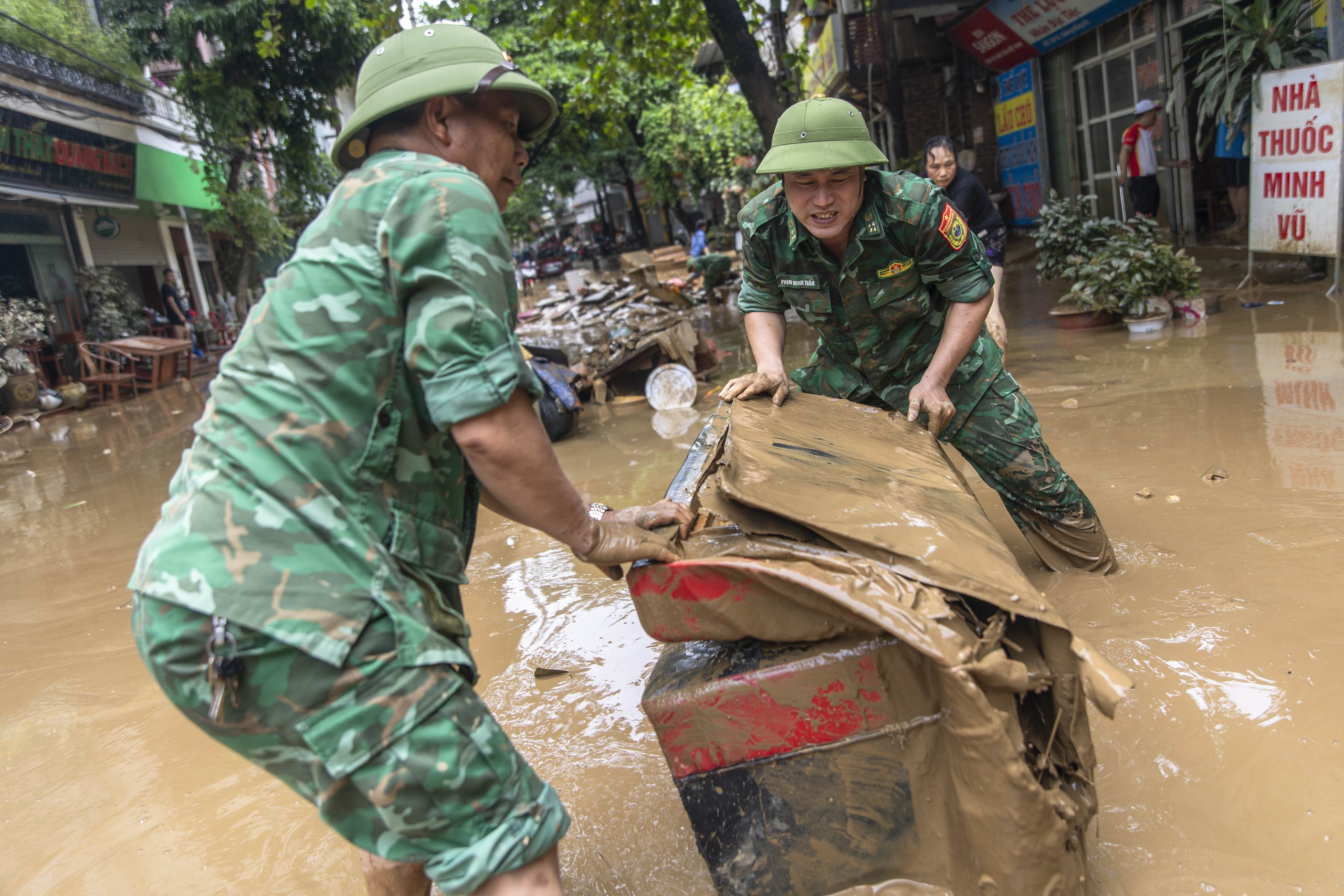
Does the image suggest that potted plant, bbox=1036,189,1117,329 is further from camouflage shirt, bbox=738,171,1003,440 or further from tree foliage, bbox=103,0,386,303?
tree foliage, bbox=103,0,386,303

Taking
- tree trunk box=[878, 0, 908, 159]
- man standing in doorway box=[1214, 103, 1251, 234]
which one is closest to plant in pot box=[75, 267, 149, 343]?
tree trunk box=[878, 0, 908, 159]

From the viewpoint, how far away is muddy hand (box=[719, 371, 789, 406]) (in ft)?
7.95

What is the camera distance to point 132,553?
4.82 meters

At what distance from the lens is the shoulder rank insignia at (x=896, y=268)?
2705 millimetres

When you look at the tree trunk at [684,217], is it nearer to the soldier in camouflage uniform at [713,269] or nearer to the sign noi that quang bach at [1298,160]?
the soldier in camouflage uniform at [713,269]

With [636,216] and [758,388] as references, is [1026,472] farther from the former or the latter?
[636,216]

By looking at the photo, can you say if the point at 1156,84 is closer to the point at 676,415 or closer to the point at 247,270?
the point at 676,415

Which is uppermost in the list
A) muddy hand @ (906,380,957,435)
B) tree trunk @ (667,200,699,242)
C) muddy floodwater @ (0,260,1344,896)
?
tree trunk @ (667,200,699,242)

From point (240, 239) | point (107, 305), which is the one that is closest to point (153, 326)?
point (107, 305)

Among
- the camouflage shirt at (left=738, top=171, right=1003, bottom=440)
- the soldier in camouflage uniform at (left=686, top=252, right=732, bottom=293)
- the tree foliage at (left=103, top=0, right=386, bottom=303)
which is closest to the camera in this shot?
the camouflage shirt at (left=738, top=171, right=1003, bottom=440)

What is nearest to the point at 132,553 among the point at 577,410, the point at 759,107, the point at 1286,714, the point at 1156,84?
the point at 577,410

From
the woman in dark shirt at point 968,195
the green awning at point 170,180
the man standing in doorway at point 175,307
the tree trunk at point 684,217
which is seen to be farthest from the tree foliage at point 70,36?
the woman in dark shirt at point 968,195

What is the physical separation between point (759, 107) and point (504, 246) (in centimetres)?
743

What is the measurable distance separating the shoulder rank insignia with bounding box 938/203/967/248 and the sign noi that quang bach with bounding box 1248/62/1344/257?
17.0 feet
